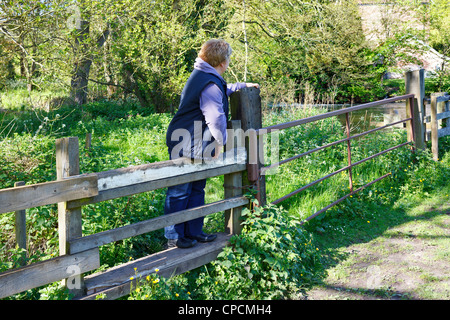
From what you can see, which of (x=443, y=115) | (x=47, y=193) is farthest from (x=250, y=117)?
(x=443, y=115)

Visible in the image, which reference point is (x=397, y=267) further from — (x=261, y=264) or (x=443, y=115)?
Result: (x=443, y=115)

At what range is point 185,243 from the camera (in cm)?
381

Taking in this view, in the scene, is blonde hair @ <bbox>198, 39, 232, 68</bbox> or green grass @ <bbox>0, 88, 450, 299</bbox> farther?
green grass @ <bbox>0, 88, 450, 299</bbox>

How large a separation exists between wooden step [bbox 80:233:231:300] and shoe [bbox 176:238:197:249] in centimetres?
4

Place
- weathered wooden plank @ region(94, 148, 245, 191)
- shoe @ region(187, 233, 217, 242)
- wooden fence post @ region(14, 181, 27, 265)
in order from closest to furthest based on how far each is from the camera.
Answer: weathered wooden plank @ region(94, 148, 245, 191) → wooden fence post @ region(14, 181, 27, 265) → shoe @ region(187, 233, 217, 242)

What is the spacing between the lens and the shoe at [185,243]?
12.5 feet

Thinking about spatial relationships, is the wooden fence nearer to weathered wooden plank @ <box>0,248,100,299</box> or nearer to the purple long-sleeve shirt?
the purple long-sleeve shirt

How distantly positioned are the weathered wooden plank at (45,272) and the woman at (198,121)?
1.02 meters

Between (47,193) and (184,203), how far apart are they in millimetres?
1358

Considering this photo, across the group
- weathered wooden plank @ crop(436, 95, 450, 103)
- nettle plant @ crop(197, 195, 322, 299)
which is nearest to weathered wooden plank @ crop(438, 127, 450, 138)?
weathered wooden plank @ crop(436, 95, 450, 103)

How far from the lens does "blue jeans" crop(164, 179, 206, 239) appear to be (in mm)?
3789

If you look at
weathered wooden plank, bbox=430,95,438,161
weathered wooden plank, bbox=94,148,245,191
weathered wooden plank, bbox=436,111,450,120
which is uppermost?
weathered wooden plank, bbox=436,111,450,120

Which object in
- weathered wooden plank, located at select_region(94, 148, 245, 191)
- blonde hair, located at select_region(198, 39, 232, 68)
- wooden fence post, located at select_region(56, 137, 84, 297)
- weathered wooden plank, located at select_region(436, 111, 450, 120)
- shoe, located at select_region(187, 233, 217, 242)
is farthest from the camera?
weathered wooden plank, located at select_region(436, 111, 450, 120)
